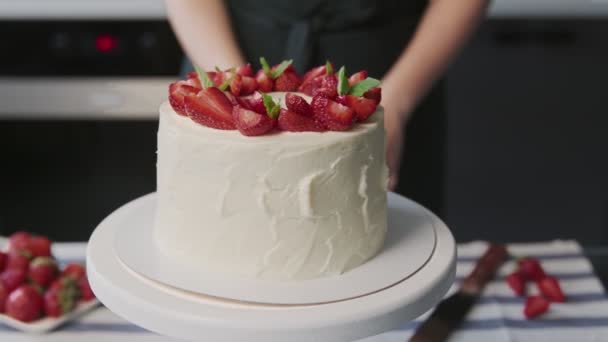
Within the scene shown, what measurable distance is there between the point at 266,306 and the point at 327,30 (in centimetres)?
84

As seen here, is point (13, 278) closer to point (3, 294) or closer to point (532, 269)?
point (3, 294)

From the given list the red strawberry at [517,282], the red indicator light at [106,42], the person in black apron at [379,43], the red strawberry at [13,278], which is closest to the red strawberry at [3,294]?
the red strawberry at [13,278]

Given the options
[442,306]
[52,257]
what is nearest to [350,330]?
[442,306]

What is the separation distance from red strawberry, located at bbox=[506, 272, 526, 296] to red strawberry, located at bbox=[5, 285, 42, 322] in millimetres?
791

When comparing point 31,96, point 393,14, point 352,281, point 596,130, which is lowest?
point 596,130

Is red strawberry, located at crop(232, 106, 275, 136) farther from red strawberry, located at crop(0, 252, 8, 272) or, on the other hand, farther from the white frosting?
red strawberry, located at crop(0, 252, 8, 272)

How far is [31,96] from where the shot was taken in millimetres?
2111

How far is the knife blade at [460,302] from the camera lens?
43.7 inches

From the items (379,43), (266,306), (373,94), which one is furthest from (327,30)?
(266,306)

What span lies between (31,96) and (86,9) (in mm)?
303

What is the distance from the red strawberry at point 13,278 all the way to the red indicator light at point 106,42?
3.13 ft

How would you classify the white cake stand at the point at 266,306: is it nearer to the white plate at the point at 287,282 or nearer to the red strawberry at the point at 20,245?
the white plate at the point at 287,282

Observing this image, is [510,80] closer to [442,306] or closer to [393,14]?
[393,14]

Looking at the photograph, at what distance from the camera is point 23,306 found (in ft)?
3.79
